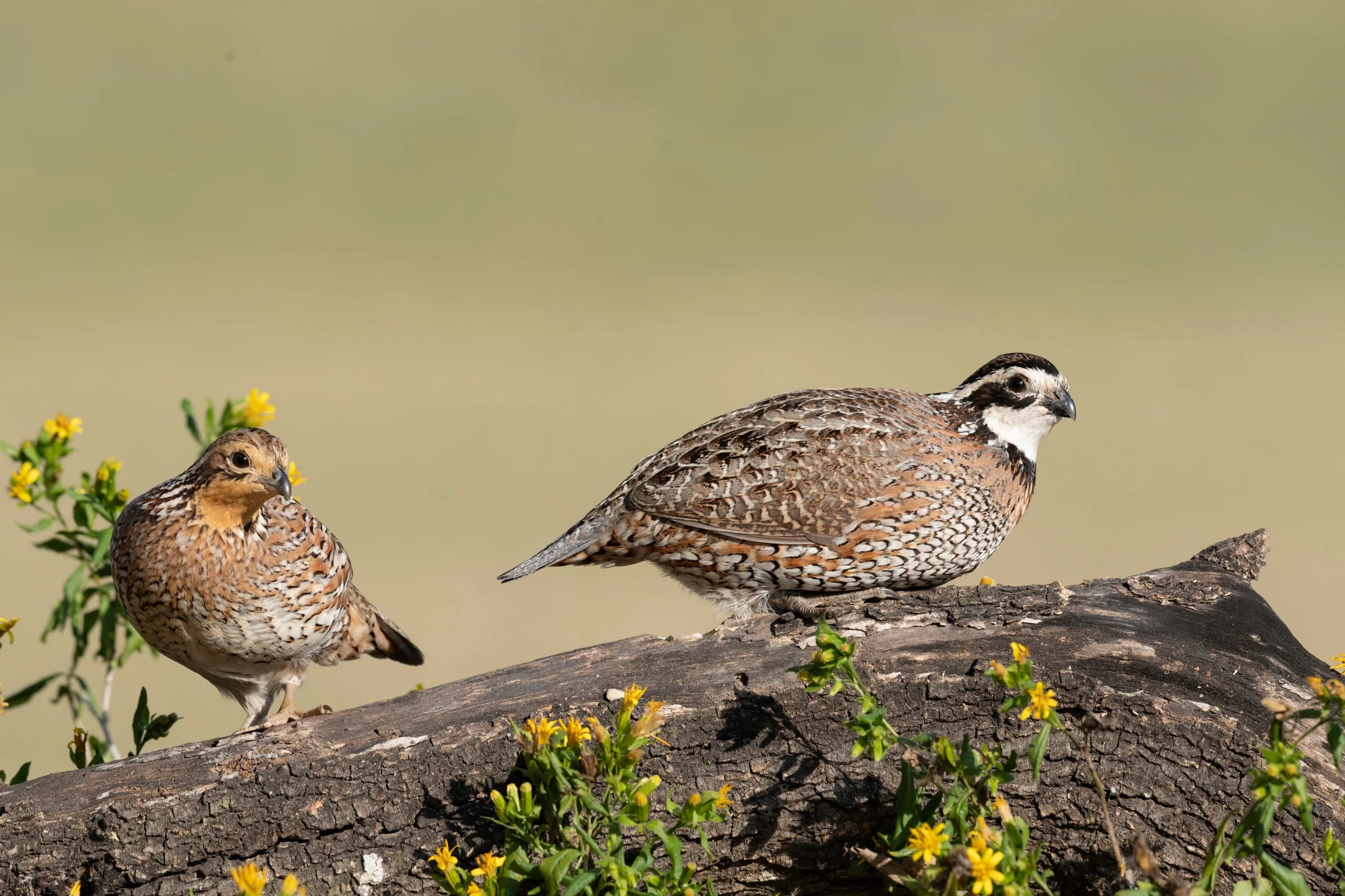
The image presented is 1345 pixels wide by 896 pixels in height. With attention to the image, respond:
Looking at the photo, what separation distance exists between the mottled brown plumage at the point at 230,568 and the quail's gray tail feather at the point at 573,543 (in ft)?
2.52

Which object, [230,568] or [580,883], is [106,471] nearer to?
[230,568]

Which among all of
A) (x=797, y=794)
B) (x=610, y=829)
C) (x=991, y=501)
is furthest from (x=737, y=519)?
(x=610, y=829)

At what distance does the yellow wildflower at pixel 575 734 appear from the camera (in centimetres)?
282

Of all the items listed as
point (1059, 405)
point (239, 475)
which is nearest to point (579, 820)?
point (239, 475)

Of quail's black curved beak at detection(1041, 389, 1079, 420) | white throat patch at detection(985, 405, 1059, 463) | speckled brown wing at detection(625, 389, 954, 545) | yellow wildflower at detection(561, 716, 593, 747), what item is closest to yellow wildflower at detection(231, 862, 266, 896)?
yellow wildflower at detection(561, 716, 593, 747)

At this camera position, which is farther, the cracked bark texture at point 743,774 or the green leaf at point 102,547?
the green leaf at point 102,547

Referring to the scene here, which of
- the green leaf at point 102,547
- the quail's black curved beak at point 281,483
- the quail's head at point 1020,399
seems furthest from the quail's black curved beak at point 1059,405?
the green leaf at point 102,547

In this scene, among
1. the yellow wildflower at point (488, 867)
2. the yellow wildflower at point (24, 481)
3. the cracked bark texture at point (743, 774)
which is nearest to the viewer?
the yellow wildflower at point (488, 867)

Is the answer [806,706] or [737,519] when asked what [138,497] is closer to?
[737,519]

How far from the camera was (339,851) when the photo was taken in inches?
134

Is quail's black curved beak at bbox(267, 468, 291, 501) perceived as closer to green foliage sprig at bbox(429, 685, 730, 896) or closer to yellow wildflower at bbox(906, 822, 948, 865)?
green foliage sprig at bbox(429, 685, 730, 896)

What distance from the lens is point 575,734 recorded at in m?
2.83

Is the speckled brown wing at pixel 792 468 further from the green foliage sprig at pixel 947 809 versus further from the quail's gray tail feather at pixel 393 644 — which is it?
the green foliage sprig at pixel 947 809

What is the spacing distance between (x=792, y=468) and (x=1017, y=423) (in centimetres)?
97
